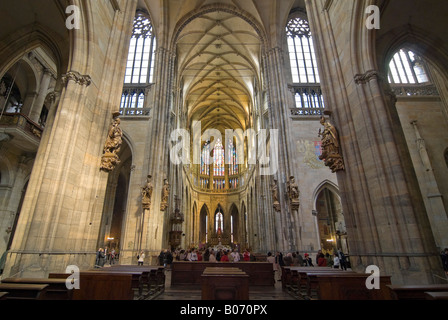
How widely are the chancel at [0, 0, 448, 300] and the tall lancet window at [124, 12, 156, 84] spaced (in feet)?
0.41

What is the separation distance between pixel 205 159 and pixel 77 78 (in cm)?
3484

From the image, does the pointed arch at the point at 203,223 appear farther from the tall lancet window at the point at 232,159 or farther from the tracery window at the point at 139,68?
the tracery window at the point at 139,68

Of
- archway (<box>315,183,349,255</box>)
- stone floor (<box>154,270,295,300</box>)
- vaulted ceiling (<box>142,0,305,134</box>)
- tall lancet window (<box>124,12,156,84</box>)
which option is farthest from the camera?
archway (<box>315,183,349,255</box>)

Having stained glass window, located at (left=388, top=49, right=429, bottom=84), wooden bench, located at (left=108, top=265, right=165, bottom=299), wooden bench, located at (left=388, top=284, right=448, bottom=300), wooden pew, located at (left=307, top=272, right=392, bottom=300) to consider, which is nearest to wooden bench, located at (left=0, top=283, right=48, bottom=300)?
wooden bench, located at (left=108, top=265, right=165, bottom=299)

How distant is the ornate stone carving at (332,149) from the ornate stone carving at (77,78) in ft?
25.0

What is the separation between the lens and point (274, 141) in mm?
17469

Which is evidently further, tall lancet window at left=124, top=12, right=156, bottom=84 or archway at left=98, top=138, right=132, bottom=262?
tall lancet window at left=124, top=12, right=156, bottom=84

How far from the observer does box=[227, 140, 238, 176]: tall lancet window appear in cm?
4125

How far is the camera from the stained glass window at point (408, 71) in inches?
637

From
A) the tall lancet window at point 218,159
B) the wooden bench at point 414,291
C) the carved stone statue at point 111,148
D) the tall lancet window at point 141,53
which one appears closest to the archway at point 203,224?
the tall lancet window at point 218,159

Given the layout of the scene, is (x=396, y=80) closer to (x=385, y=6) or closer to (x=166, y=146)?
(x=385, y=6)

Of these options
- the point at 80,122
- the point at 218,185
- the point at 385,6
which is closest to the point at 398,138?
the point at 385,6

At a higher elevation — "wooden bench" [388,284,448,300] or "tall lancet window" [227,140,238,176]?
"tall lancet window" [227,140,238,176]

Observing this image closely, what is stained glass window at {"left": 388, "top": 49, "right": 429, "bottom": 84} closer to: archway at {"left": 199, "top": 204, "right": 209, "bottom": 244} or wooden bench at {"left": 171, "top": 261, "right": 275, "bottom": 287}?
wooden bench at {"left": 171, "top": 261, "right": 275, "bottom": 287}
